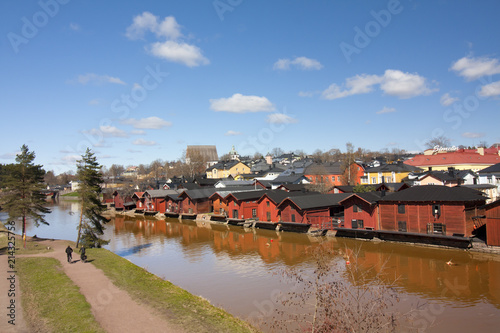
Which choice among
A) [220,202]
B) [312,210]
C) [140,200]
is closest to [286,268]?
[312,210]

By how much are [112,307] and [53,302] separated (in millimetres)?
3348

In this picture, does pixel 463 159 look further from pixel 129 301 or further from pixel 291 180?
pixel 129 301

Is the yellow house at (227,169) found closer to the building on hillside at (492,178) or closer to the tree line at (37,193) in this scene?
the building on hillside at (492,178)

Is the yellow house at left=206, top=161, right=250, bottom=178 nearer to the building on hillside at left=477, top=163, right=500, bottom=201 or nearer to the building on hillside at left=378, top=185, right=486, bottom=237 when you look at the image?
the building on hillside at left=477, top=163, right=500, bottom=201

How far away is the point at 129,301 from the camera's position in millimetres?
15953

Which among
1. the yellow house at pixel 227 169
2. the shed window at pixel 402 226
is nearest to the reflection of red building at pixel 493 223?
the shed window at pixel 402 226

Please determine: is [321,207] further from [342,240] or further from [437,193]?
[437,193]

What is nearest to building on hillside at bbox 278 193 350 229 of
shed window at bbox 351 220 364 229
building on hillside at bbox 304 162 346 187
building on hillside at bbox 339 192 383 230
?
building on hillside at bbox 339 192 383 230

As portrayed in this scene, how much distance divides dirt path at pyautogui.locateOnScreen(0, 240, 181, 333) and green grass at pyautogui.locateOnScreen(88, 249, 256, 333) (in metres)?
0.46

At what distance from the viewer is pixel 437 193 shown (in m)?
32.2

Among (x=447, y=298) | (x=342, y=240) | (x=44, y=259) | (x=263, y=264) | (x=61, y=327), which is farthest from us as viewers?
(x=342, y=240)

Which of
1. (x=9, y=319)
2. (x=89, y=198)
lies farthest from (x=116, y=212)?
(x=9, y=319)

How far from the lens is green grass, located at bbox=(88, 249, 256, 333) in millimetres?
13797

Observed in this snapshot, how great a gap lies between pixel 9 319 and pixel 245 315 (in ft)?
35.5
